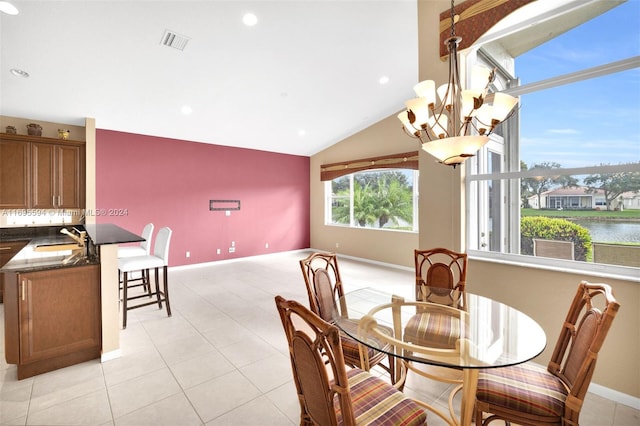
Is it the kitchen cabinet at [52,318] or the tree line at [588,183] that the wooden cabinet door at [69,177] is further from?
the tree line at [588,183]

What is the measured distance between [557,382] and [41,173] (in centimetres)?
606

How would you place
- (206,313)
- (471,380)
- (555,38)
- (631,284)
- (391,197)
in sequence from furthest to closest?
(391,197)
(206,313)
(555,38)
(631,284)
(471,380)

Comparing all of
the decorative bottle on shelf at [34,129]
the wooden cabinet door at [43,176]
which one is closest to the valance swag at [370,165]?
the wooden cabinet door at [43,176]

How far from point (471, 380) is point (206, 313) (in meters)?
3.06

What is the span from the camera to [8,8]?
2467 mm

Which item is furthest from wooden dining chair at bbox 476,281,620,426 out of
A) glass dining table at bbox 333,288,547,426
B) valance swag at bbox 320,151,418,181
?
valance swag at bbox 320,151,418,181

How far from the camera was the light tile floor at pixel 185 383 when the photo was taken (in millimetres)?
1853

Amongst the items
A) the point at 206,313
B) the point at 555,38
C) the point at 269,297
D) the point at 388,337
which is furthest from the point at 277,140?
the point at 388,337

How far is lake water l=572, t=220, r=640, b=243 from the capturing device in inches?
81.7

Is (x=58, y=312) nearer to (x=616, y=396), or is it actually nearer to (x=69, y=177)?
(x=69, y=177)

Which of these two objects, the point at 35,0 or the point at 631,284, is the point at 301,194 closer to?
the point at 35,0

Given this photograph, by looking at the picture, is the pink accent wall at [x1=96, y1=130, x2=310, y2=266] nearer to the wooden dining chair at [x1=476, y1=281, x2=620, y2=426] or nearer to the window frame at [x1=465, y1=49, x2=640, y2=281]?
the window frame at [x1=465, y1=49, x2=640, y2=281]

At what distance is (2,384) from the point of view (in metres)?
2.17

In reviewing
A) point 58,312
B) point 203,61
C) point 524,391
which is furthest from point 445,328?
point 203,61
